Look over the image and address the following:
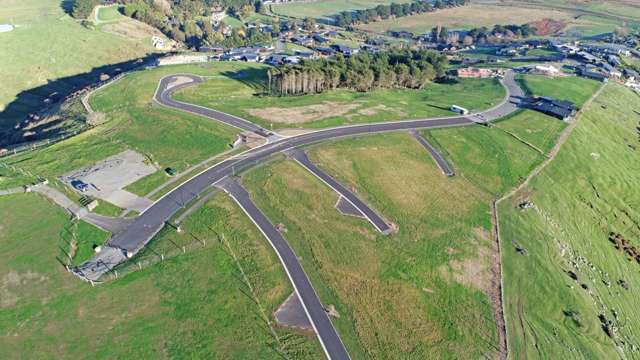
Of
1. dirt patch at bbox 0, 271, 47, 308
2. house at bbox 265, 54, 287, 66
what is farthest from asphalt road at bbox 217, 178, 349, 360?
house at bbox 265, 54, 287, 66

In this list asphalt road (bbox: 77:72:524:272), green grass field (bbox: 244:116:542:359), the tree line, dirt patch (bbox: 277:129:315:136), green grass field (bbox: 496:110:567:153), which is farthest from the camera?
the tree line

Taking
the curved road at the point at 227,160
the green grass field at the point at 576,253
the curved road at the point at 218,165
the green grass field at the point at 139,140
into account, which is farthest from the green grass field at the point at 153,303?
the green grass field at the point at 576,253

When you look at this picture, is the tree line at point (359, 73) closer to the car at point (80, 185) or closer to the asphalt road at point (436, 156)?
the asphalt road at point (436, 156)

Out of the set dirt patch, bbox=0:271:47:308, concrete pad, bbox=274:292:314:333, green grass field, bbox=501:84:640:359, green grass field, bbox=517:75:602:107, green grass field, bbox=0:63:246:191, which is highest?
green grass field, bbox=517:75:602:107

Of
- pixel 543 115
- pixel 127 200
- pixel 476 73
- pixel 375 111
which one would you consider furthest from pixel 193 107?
pixel 476 73

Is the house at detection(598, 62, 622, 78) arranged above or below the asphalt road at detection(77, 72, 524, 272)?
above

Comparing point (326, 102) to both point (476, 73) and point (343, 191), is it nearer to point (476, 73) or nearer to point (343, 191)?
point (343, 191)

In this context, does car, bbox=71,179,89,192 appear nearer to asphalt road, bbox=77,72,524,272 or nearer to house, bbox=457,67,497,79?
asphalt road, bbox=77,72,524,272
